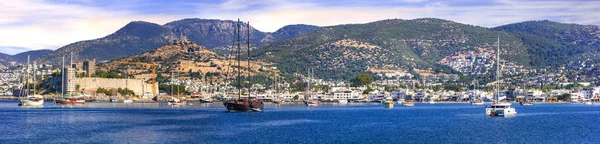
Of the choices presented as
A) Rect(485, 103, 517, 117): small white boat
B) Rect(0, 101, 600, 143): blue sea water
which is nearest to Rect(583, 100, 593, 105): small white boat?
Rect(485, 103, 517, 117): small white boat

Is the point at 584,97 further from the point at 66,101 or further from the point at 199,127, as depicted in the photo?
the point at 199,127

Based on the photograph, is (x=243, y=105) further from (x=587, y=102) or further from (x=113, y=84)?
(x=587, y=102)

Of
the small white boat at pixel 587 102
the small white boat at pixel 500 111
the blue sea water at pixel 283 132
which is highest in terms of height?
the small white boat at pixel 500 111

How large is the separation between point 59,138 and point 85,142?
13.2 feet

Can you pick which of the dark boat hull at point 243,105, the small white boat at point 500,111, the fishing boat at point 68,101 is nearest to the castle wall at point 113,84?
the fishing boat at point 68,101

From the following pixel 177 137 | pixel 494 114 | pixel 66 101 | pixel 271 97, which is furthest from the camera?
pixel 271 97

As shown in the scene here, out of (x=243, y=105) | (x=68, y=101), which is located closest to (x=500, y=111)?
(x=243, y=105)

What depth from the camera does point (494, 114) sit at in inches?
3354

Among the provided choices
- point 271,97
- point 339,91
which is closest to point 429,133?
point 271,97

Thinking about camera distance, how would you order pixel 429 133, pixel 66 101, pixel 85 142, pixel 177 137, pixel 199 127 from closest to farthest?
pixel 85 142 < pixel 177 137 < pixel 429 133 < pixel 199 127 < pixel 66 101

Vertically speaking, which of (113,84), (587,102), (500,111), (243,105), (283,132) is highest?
(113,84)

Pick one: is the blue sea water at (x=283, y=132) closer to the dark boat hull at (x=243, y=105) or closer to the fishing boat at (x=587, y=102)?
the dark boat hull at (x=243, y=105)

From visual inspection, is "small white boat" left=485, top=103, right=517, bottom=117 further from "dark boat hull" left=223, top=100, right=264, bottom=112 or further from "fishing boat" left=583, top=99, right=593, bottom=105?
"fishing boat" left=583, top=99, right=593, bottom=105

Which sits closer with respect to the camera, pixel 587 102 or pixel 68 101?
pixel 68 101
